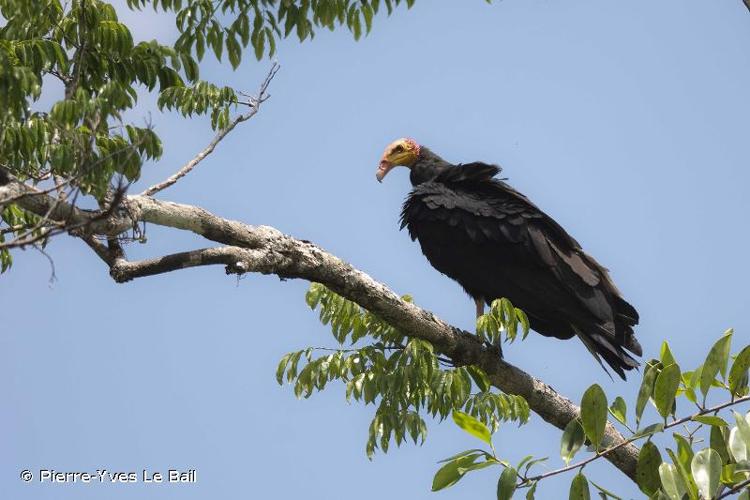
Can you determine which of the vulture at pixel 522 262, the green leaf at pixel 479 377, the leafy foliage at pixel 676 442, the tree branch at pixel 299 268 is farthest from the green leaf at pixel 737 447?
the vulture at pixel 522 262

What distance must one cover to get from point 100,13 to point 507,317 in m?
1.84

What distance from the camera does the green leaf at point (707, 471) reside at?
218 centimetres

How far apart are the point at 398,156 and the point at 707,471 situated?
14.4ft

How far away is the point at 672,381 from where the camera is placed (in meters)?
2.46

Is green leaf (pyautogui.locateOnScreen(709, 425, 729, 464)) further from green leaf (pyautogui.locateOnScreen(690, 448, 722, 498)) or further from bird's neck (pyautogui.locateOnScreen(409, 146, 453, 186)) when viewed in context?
bird's neck (pyautogui.locateOnScreen(409, 146, 453, 186))

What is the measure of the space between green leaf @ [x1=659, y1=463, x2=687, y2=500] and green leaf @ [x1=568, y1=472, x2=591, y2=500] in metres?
0.18

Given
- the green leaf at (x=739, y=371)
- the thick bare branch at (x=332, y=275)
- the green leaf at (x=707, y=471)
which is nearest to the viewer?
the green leaf at (x=707, y=471)

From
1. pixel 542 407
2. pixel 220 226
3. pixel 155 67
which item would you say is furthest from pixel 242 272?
pixel 542 407

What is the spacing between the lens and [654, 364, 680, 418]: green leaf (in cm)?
246

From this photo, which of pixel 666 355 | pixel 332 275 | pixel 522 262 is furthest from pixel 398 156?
pixel 666 355

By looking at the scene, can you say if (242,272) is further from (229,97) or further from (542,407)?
(542,407)

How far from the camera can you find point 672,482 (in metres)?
2.22

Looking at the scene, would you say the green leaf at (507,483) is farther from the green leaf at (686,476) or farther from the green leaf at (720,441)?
the green leaf at (720,441)

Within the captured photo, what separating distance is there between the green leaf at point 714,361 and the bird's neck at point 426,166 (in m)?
3.49
